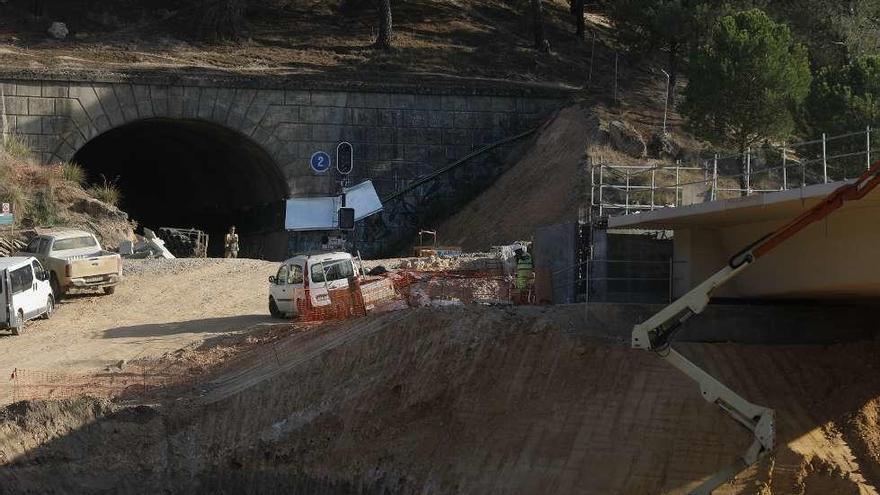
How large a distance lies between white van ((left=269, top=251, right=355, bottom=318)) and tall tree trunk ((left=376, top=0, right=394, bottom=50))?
1012 inches

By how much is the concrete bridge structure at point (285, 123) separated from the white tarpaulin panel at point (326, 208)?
489 millimetres

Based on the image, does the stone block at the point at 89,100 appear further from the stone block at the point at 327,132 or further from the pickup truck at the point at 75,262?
the pickup truck at the point at 75,262

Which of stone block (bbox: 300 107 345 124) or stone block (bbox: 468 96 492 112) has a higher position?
stone block (bbox: 468 96 492 112)

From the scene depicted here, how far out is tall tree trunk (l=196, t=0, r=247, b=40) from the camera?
2267 inches

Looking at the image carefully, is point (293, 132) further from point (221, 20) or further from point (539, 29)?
point (539, 29)

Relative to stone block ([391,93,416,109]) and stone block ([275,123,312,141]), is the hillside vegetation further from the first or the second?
stone block ([391,93,416,109])

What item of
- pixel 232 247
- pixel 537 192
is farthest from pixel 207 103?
pixel 537 192

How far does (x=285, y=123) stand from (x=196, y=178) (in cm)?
1115

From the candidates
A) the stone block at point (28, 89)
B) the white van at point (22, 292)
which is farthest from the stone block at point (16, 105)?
the white van at point (22, 292)

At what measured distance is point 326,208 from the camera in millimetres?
49719

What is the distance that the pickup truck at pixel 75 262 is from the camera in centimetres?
3891

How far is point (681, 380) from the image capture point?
23656 millimetres

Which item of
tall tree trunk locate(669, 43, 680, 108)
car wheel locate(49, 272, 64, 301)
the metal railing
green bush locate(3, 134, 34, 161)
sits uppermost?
tall tree trunk locate(669, 43, 680, 108)

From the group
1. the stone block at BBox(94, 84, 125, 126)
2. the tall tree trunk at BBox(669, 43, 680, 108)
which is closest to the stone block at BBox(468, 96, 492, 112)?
the tall tree trunk at BBox(669, 43, 680, 108)
